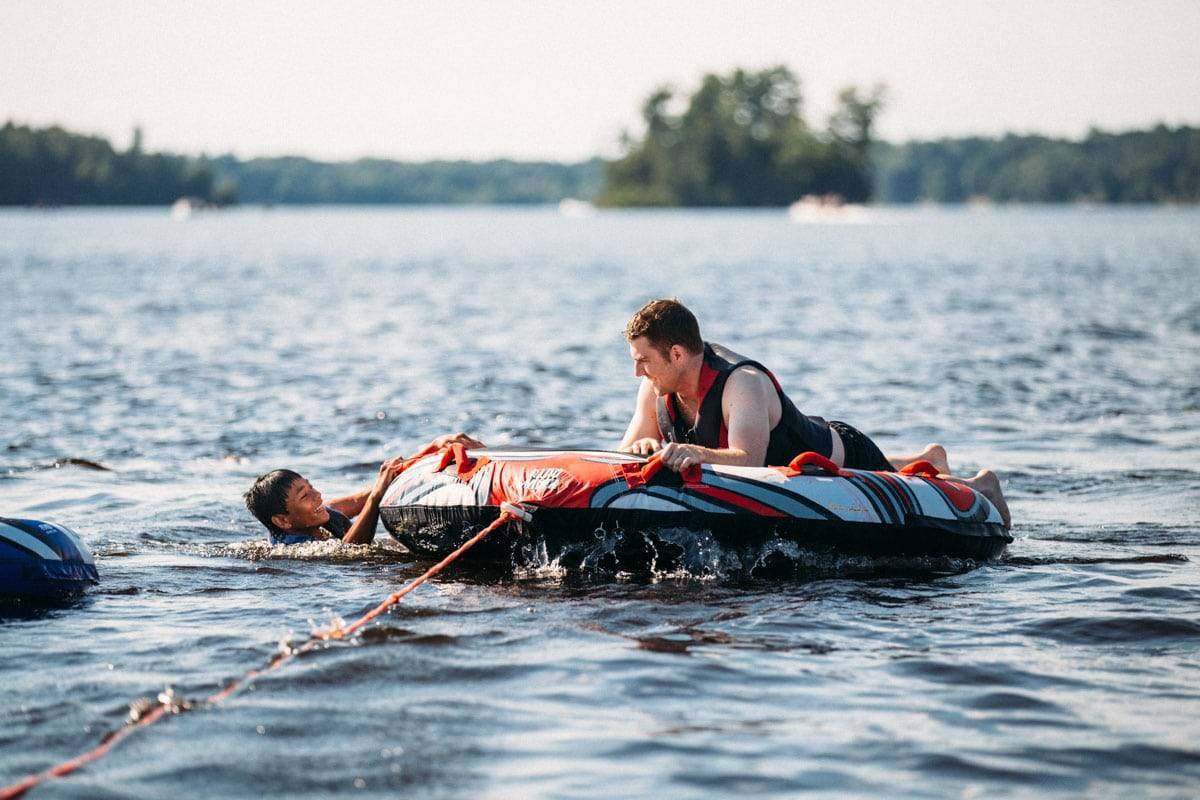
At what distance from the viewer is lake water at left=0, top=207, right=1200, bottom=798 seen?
5.21 metres

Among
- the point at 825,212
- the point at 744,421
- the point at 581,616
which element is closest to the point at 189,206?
the point at 825,212

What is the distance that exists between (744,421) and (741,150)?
143m

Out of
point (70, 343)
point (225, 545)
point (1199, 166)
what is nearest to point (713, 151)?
point (1199, 166)

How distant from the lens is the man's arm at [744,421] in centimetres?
789

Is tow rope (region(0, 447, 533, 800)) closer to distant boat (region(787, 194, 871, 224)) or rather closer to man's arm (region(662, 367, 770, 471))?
man's arm (region(662, 367, 770, 471))

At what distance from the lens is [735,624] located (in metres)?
6.97

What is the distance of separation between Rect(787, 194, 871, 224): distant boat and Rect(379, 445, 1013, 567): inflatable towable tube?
11425 centimetres

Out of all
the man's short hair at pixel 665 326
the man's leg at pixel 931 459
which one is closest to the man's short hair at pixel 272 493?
the man's short hair at pixel 665 326

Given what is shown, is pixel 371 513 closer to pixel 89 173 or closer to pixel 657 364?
pixel 657 364

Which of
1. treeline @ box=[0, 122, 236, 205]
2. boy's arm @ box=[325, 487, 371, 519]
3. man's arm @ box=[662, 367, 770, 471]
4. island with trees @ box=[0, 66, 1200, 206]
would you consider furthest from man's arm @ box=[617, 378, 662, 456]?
treeline @ box=[0, 122, 236, 205]

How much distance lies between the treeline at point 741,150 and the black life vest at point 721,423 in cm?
13836

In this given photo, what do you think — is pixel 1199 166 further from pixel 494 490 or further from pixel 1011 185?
pixel 494 490

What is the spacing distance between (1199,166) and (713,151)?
61.5 metres

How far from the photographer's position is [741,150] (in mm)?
148375
